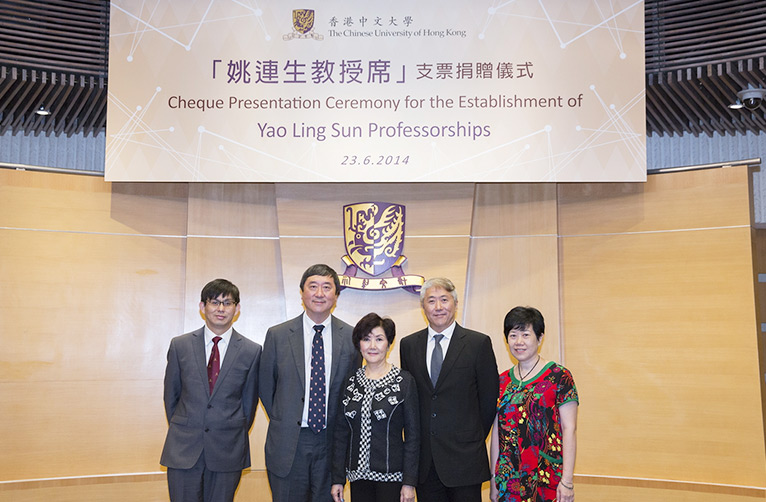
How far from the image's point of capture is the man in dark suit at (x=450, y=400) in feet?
11.0

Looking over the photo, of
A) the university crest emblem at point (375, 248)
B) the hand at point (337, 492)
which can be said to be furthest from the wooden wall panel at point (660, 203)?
the hand at point (337, 492)

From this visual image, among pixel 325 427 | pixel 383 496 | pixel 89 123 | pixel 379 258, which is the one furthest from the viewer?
pixel 89 123

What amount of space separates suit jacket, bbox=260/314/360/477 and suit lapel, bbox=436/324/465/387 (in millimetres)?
525

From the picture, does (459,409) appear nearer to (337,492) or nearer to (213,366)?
(337,492)

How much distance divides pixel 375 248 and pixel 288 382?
6.56ft

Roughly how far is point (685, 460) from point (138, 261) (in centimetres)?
457

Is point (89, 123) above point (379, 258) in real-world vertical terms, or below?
above

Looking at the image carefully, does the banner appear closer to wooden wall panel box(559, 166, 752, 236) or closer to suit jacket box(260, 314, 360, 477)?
wooden wall panel box(559, 166, 752, 236)

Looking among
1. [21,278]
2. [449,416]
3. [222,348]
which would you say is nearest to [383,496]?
[449,416]

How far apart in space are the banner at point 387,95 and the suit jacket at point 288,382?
1.76 metres

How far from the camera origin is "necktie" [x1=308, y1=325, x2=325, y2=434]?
3588mm

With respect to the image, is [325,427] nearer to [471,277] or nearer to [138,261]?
[471,277]

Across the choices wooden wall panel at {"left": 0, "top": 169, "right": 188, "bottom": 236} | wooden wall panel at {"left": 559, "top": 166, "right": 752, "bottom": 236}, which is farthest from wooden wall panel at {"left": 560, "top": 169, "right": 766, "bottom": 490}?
wooden wall panel at {"left": 0, "top": 169, "right": 188, "bottom": 236}

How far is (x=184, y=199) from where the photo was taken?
5.79 metres
